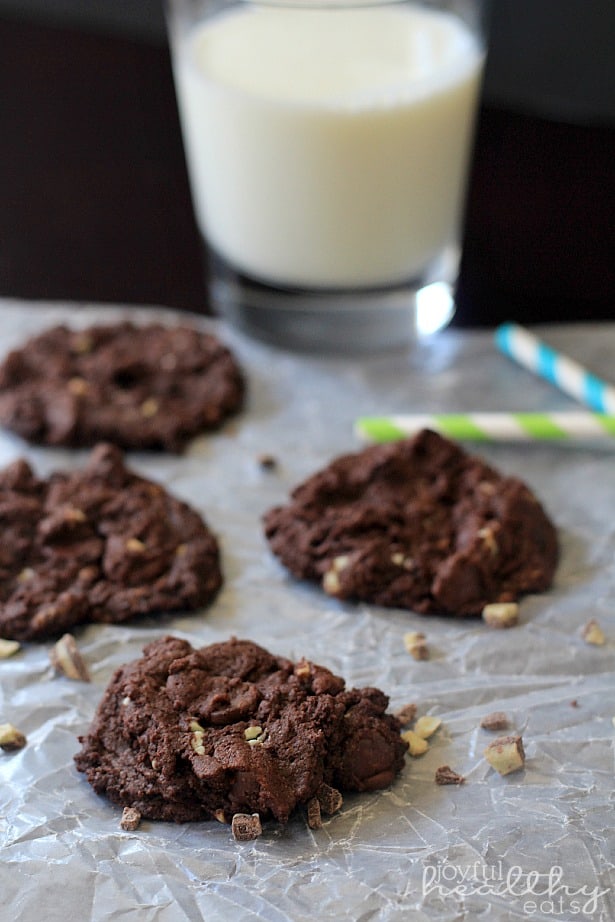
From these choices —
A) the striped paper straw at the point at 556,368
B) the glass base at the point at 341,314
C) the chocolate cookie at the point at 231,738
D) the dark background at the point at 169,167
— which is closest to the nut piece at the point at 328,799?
the chocolate cookie at the point at 231,738

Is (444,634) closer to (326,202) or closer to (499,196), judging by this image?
(326,202)

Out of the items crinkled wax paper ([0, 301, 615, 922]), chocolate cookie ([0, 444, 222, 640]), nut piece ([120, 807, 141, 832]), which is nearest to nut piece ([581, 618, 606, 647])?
crinkled wax paper ([0, 301, 615, 922])

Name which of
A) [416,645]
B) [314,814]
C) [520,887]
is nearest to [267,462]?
[416,645]

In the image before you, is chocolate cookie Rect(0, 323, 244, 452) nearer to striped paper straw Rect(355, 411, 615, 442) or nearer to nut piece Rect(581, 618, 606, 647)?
striped paper straw Rect(355, 411, 615, 442)

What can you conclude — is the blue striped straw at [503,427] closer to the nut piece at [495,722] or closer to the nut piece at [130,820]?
the nut piece at [495,722]

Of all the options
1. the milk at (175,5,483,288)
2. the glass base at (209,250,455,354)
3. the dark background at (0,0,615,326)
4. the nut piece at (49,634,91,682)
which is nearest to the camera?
the nut piece at (49,634,91,682)

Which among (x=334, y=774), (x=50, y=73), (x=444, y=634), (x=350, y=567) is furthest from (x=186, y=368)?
(x=50, y=73)
